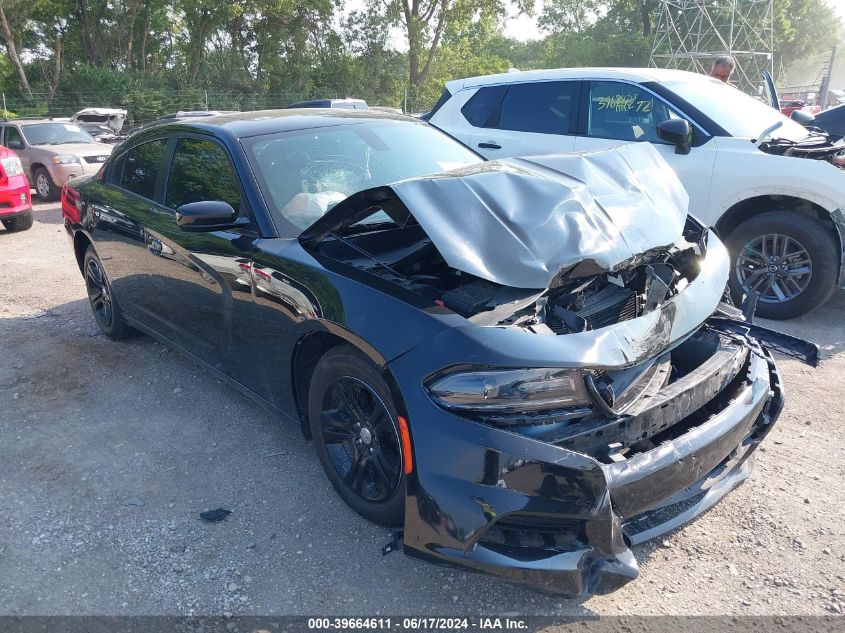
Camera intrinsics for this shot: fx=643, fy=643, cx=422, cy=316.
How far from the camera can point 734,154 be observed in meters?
5.23

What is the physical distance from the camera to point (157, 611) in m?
2.43

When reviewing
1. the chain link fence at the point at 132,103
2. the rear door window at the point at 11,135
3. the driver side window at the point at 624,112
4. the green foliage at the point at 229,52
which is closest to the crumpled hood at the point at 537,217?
the driver side window at the point at 624,112

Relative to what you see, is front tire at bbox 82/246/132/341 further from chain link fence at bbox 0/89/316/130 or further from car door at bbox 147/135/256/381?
chain link fence at bbox 0/89/316/130

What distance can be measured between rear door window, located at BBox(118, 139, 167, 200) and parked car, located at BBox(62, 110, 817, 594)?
1.19ft

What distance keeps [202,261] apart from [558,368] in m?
2.19

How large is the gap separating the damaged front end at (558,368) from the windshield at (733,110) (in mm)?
2986

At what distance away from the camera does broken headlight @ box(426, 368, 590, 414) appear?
7.02ft

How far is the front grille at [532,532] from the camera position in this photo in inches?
82.4

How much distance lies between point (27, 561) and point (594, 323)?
2.57 m

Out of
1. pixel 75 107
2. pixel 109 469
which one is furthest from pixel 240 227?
pixel 75 107

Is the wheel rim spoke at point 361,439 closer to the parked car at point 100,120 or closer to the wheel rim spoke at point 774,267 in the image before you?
the wheel rim spoke at point 774,267

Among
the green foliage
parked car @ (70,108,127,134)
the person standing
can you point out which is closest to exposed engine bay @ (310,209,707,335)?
the person standing

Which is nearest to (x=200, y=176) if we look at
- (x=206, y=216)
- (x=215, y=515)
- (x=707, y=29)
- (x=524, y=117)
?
(x=206, y=216)

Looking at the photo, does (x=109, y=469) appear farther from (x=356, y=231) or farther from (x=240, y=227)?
(x=356, y=231)
